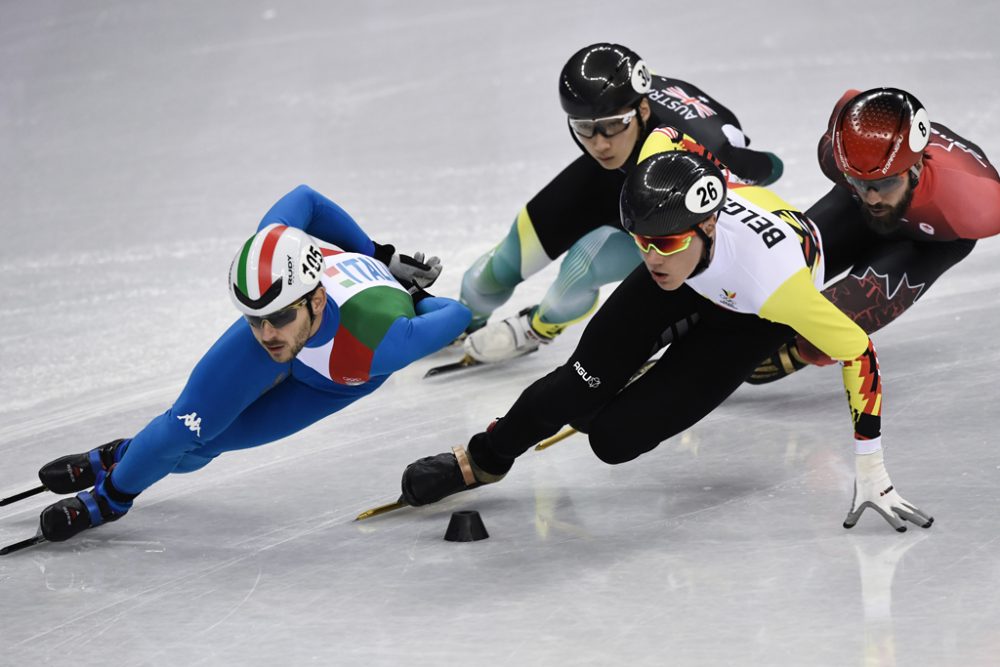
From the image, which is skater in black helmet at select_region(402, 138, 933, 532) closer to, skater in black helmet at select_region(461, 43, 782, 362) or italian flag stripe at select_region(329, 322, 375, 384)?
italian flag stripe at select_region(329, 322, 375, 384)

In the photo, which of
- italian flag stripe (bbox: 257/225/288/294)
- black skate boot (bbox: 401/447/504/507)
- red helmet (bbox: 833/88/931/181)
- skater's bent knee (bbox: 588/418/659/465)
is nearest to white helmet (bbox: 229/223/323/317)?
italian flag stripe (bbox: 257/225/288/294)

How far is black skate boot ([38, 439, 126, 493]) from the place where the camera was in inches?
178

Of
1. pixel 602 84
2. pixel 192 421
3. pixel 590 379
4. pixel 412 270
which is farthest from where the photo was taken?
pixel 602 84

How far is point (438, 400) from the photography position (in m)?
5.45

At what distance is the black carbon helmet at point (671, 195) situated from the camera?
3.67 metres

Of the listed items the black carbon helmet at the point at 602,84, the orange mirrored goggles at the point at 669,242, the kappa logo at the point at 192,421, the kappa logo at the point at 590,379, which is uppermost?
the black carbon helmet at the point at 602,84

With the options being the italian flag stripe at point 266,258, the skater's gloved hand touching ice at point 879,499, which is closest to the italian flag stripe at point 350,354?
the italian flag stripe at point 266,258

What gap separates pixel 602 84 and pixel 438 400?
1.45 m

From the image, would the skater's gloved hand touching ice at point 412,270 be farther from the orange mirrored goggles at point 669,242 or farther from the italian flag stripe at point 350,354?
the orange mirrored goggles at point 669,242

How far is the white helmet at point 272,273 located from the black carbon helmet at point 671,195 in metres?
0.91

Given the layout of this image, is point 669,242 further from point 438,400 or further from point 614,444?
point 438,400

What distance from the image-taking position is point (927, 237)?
5.00 meters

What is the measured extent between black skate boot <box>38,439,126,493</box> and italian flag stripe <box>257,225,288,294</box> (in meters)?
1.12

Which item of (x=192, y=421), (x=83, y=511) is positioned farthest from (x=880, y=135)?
(x=83, y=511)
